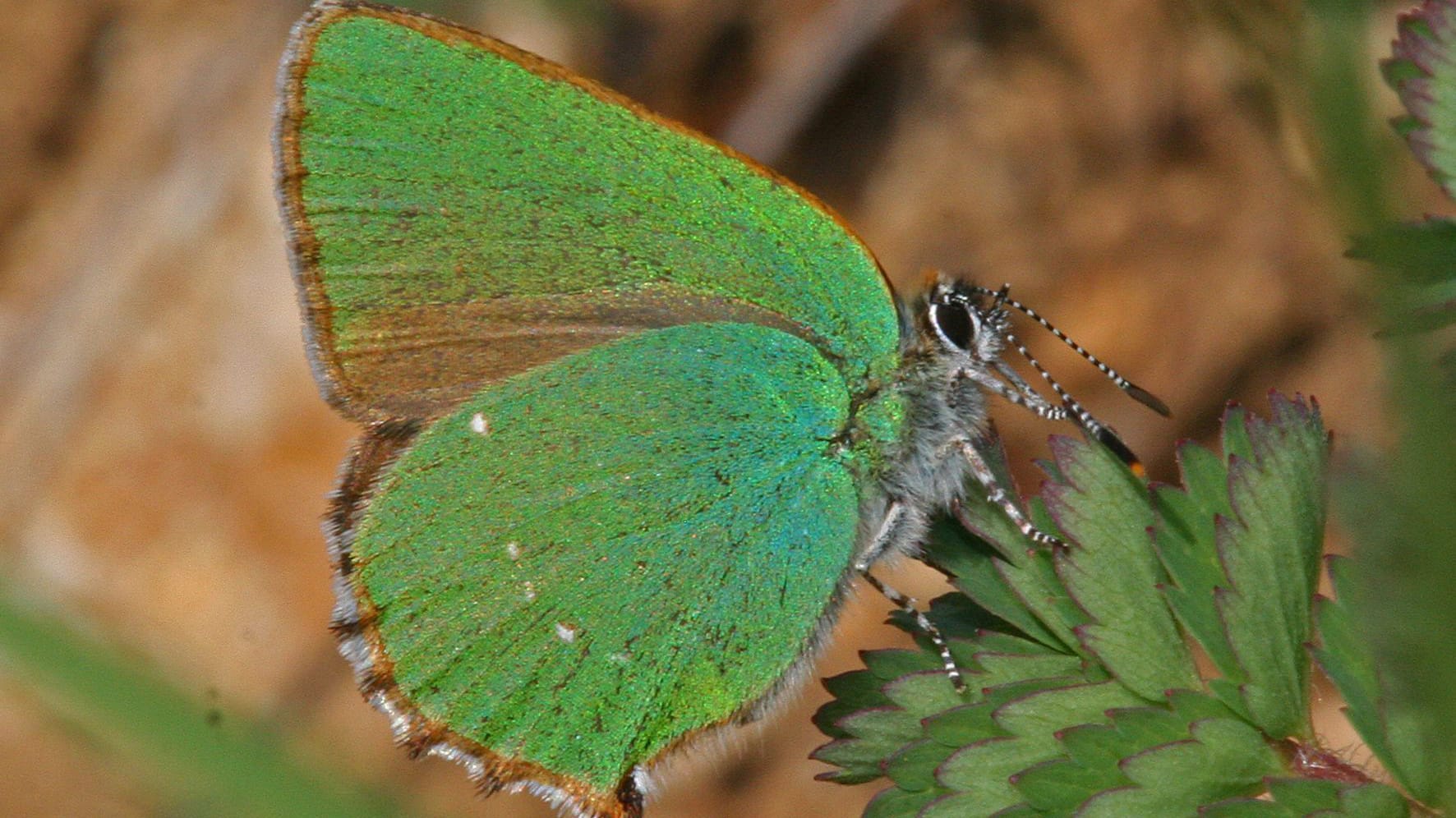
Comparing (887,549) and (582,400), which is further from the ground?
(582,400)

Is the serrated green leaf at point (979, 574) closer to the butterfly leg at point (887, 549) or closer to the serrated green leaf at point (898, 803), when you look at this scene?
the butterfly leg at point (887, 549)

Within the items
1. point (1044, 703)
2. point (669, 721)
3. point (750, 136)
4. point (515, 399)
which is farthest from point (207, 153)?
point (1044, 703)

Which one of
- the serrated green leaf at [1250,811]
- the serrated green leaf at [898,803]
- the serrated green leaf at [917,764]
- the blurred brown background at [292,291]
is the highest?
the blurred brown background at [292,291]

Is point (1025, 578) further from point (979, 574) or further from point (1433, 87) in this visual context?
point (1433, 87)

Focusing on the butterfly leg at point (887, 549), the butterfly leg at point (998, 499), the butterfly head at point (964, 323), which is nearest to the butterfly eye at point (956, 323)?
the butterfly head at point (964, 323)

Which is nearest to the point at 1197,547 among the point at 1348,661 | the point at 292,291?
the point at 1348,661
